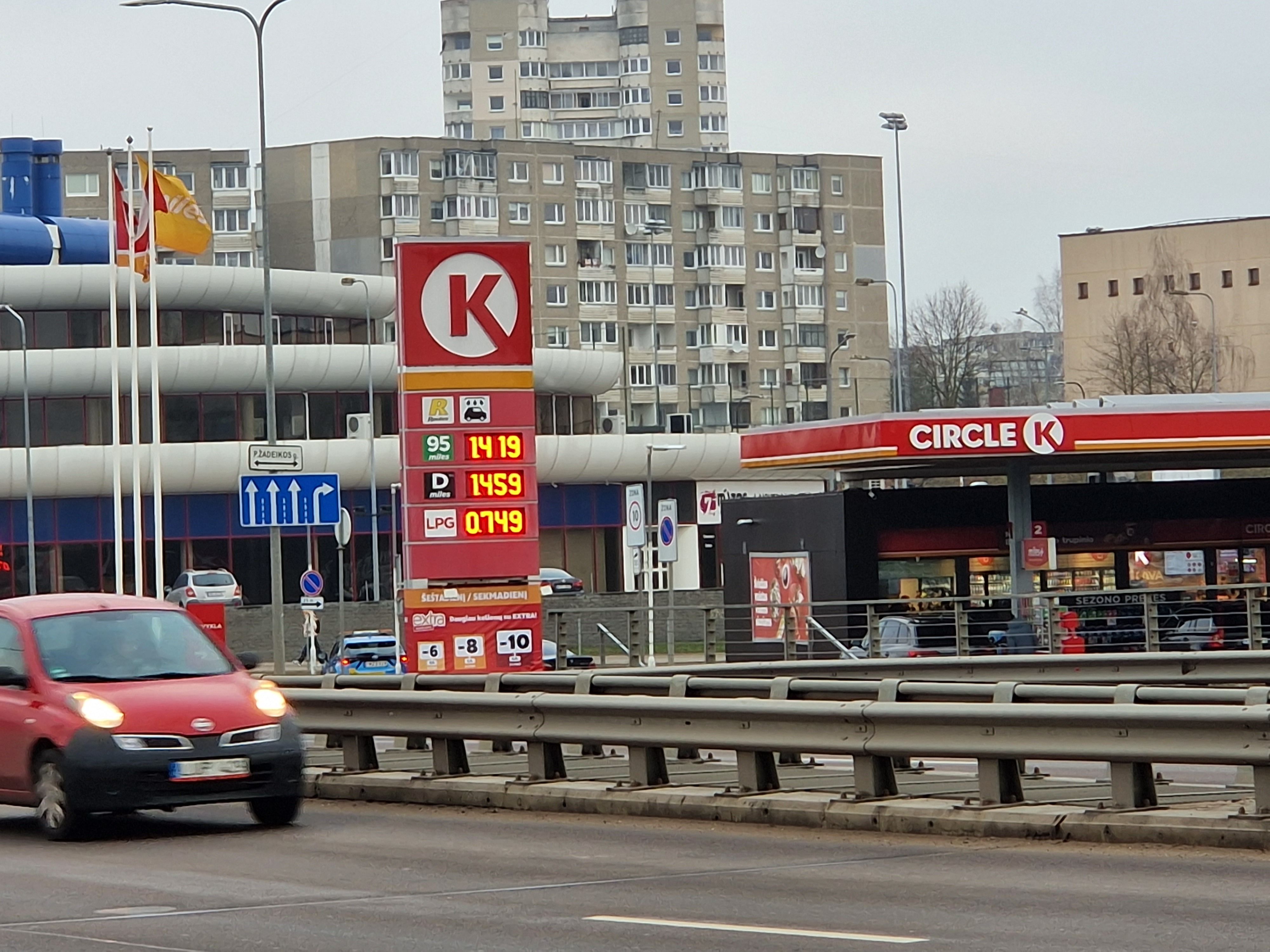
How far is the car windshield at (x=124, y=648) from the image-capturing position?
45.2 feet

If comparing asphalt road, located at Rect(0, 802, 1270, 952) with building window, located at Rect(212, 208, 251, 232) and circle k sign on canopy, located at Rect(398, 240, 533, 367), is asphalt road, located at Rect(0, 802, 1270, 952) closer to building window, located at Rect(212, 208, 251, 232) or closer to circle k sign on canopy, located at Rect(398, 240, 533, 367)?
circle k sign on canopy, located at Rect(398, 240, 533, 367)

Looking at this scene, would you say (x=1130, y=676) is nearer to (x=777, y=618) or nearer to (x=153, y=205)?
(x=777, y=618)

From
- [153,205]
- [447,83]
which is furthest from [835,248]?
[153,205]

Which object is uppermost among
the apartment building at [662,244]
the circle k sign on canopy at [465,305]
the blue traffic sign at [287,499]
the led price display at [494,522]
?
the apartment building at [662,244]

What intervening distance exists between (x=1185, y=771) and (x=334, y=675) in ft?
22.2

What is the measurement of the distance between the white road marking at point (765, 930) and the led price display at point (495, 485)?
15346 millimetres

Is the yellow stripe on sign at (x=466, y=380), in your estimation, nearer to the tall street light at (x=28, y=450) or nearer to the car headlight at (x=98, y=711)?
the car headlight at (x=98, y=711)

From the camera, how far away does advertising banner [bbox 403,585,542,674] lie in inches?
955

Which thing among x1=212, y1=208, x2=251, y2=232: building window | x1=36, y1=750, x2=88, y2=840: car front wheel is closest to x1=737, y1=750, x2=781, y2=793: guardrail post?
x1=36, y1=750, x2=88, y2=840: car front wheel

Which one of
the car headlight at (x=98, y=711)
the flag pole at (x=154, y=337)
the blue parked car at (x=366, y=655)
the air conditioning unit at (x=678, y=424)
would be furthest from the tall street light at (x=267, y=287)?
the air conditioning unit at (x=678, y=424)

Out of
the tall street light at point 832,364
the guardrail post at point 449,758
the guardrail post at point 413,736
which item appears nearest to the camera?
the guardrail post at point 449,758

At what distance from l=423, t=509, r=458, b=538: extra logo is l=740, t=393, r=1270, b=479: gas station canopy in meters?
10.6

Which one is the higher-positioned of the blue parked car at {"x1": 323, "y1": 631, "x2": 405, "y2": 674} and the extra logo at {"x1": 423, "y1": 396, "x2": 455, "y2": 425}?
the extra logo at {"x1": 423, "y1": 396, "x2": 455, "y2": 425}

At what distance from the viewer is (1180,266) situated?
356 ft
